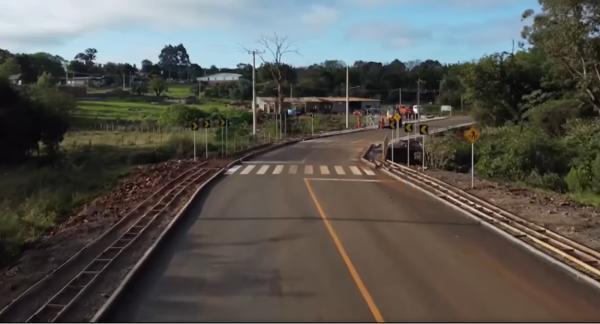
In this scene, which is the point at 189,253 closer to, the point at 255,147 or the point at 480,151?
the point at 480,151

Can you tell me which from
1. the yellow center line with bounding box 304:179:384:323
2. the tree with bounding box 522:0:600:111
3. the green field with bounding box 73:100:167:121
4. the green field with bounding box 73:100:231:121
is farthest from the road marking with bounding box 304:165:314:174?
the green field with bounding box 73:100:167:121

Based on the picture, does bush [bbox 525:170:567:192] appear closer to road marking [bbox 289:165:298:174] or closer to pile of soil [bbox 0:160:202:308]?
road marking [bbox 289:165:298:174]

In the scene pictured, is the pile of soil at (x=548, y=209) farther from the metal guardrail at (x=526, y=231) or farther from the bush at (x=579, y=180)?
the bush at (x=579, y=180)

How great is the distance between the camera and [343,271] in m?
11.7

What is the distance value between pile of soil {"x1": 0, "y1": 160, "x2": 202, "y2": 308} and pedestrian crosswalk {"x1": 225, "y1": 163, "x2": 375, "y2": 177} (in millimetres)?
3684

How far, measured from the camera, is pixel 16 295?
34.9ft

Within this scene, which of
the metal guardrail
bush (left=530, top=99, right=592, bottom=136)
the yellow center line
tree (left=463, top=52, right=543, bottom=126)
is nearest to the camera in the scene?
the yellow center line

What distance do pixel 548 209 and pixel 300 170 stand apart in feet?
52.0

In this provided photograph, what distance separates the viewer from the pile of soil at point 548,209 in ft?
51.2

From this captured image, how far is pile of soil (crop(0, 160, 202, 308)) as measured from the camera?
1206 centimetres

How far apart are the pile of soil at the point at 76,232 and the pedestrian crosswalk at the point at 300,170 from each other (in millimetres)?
3684

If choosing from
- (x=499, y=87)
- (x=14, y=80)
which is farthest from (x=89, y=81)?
(x=499, y=87)


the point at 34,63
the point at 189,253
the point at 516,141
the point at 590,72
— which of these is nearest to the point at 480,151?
the point at 516,141

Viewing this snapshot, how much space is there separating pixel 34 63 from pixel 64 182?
14351cm
